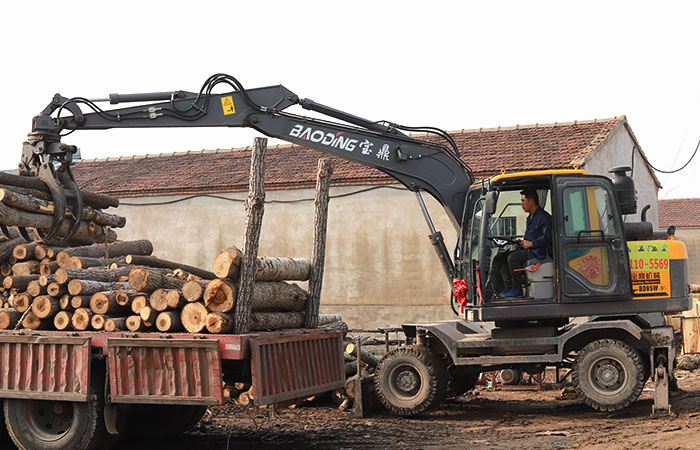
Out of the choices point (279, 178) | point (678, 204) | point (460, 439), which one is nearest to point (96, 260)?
point (460, 439)

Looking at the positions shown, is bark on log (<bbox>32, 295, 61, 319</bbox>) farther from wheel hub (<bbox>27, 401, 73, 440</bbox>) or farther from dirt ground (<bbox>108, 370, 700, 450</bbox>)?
dirt ground (<bbox>108, 370, 700, 450</bbox>)

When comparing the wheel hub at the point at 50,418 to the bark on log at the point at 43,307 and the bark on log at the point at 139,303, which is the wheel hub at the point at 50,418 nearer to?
the bark on log at the point at 43,307

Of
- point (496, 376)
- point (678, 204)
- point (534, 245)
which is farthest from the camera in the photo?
point (678, 204)

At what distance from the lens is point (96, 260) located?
11.5 m

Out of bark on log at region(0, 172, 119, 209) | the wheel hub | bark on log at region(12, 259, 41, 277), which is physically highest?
bark on log at region(0, 172, 119, 209)

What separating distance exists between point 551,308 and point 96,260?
6215 mm

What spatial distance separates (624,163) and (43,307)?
17.9 meters

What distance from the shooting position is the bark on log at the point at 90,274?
940 cm

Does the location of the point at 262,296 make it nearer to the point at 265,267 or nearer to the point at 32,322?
the point at 265,267

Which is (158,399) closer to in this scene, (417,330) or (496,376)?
(417,330)

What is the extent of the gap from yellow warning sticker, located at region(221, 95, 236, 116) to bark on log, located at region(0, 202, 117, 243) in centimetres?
233

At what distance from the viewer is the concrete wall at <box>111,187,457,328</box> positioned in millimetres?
20719

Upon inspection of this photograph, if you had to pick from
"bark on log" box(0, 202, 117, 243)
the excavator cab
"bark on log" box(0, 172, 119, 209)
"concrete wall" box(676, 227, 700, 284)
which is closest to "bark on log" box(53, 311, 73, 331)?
"bark on log" box(0, 202, 117, 243)

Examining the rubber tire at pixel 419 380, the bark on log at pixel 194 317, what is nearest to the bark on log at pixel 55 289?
the bark on log at pixel 194 317
